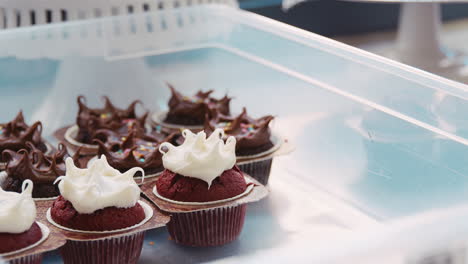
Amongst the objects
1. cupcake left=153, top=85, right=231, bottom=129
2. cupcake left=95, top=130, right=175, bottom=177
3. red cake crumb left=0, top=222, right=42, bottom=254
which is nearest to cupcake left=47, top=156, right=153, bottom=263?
red cake crumb left=0, top=222, right=42, bottom=254

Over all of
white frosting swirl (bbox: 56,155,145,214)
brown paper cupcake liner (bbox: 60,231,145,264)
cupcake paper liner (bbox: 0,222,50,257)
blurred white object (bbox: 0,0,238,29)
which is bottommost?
brown paper cupcake liner (bbox: 60,231,145,264)

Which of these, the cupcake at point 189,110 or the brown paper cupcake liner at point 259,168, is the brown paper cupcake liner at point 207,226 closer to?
the brown paper cupcake liner at point 259,168

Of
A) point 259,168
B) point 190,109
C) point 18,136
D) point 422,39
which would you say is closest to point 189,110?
point 190,109

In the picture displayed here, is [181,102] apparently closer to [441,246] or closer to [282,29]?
[282,29]

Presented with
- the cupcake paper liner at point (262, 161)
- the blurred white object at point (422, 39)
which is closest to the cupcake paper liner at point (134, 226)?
the cupcake paper liner at point (262, 161)

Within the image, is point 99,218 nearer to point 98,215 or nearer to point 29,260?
point 98,215

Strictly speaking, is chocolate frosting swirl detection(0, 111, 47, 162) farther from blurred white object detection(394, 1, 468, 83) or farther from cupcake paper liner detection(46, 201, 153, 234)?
blurred white object detection(394, 1, 468, 83)

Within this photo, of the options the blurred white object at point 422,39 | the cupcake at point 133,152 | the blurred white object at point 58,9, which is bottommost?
the blurred white object at point 422,39
